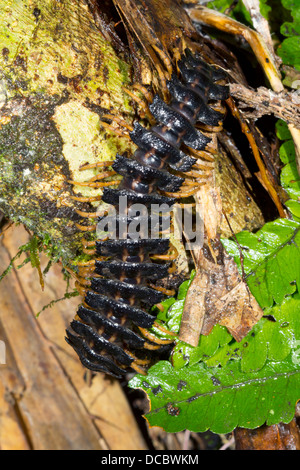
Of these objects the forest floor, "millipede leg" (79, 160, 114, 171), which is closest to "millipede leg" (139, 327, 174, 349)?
"millipede leg" (79, 160, 114, 171)

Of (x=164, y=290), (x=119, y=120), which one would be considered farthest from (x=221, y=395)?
(x=119, y=120)

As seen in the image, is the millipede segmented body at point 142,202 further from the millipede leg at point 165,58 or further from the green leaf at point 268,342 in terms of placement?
the green leaf at point 268,342

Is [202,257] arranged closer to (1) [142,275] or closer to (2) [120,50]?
(1) [142,275]

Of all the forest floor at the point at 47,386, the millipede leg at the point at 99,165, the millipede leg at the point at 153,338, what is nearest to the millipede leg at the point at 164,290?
the millipede leg at the point at 153,338

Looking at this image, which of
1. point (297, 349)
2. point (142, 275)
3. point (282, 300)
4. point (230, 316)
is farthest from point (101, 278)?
point (297, 349)

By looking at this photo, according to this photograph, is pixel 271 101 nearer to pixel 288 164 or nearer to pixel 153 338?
pixel 288 164

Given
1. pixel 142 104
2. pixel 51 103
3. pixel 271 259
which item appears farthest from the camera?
pixel 271 259
